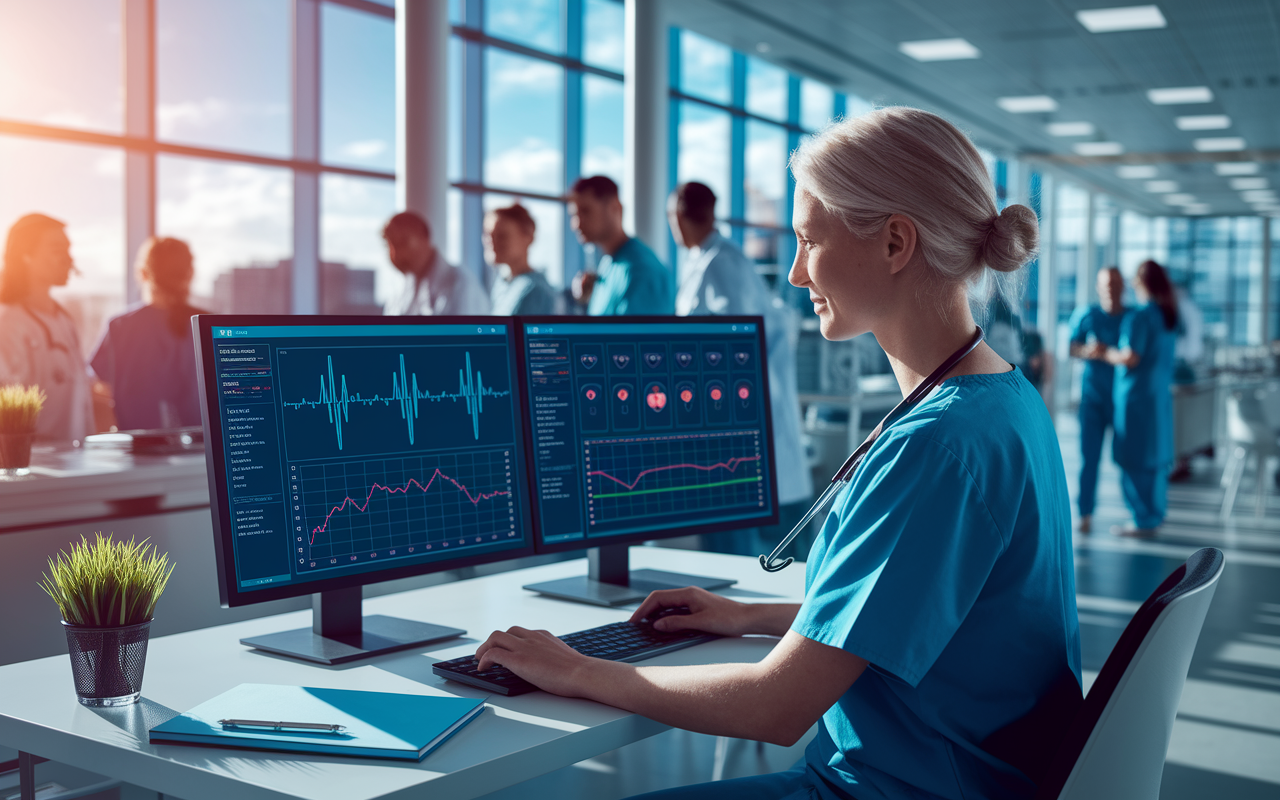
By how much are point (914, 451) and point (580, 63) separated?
303 inches

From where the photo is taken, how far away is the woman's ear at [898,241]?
1126 mm

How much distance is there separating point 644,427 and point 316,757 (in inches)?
31.5

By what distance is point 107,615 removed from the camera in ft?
3.62

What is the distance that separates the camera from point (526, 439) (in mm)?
1543

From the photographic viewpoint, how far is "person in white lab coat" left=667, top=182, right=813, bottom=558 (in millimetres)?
4000

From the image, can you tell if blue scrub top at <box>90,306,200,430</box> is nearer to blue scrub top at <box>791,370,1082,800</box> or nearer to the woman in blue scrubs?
the woman in blue scrubs

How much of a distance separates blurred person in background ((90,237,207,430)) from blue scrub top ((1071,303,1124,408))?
4.95 meters

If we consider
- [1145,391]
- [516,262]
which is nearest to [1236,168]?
[1145,391]

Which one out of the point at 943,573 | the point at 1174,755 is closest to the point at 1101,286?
the point at 1174,755

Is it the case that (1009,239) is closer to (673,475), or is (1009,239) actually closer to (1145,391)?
(673,475)

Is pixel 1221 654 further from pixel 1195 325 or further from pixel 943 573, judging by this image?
pixel 1195 325

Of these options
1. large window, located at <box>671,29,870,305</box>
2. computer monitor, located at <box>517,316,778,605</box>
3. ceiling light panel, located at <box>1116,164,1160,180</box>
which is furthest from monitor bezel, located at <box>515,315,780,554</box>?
ceiling light panel, located at <box>1116,164,1160,180</box>

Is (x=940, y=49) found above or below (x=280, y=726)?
above

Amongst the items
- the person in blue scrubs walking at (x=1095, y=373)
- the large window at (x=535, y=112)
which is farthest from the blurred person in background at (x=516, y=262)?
the person in blue scrubs walking at (x=1095, y=373)
